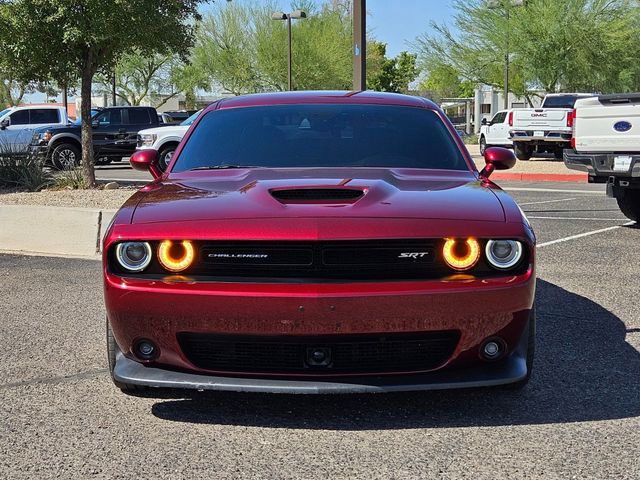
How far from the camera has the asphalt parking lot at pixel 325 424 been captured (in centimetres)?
337

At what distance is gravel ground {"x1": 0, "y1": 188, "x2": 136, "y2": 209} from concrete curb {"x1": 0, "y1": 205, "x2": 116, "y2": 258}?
1462 millimetres

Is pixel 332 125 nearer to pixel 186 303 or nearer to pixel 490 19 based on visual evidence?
pixel 186 303

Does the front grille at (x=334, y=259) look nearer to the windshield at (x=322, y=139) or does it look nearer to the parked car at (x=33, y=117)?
the windshield at (x=322, y=139)

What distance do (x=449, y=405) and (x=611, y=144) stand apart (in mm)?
6945

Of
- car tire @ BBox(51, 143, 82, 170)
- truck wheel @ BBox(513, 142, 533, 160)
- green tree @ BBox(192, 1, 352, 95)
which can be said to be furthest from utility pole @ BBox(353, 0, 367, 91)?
green tree @ BBox(192, 1, 352, 95)

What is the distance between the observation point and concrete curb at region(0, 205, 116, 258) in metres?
8.94

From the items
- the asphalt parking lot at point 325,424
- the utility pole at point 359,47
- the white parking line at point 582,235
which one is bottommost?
the white parking line at point 582,235

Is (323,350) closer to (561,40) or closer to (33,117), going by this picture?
(33,117)

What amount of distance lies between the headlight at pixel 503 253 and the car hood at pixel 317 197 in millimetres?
111

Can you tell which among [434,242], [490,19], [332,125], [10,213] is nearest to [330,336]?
[434,242]

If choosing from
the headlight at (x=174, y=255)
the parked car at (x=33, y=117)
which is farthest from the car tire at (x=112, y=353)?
the parked car at (x=33, y=117)

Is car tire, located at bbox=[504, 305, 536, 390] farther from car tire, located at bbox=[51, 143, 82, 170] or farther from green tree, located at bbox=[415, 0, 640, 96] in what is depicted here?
green tree, located at bbox=[415, 0, 640, 96]

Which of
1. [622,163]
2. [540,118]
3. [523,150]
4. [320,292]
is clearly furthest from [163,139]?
[320,292]

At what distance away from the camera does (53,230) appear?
9.12 meters
